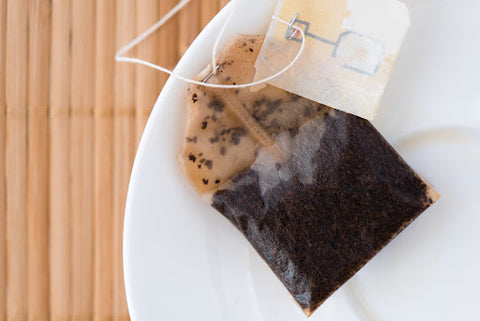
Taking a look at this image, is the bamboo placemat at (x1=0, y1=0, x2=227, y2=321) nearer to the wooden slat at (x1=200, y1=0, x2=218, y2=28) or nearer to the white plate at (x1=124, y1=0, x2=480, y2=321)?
the wooden slat at (x1=200, y1=0, x2=218, y2=28)

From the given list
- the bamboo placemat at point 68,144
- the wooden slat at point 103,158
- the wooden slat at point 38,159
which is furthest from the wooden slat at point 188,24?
the wooden slat at point 38,159

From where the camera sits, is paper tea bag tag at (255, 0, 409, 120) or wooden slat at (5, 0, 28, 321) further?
wooden slat at (5, 0, 28, 321)

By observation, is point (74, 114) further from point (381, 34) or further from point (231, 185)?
point (381, 34)

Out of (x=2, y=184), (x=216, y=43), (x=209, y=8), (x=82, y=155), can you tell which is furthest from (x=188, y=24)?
(x=2, y=184)

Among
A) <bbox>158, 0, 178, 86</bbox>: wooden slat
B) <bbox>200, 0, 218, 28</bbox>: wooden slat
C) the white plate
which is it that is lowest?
the white plate

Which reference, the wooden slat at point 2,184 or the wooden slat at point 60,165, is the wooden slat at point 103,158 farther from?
the wooden slat at point 2,184

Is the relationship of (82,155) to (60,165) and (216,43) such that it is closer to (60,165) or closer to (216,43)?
(60,165)

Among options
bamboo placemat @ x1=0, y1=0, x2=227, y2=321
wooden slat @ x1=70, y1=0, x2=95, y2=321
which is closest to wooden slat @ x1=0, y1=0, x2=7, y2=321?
bamboo placemat @ x1=0, y1=0, x2=227, y2=321
